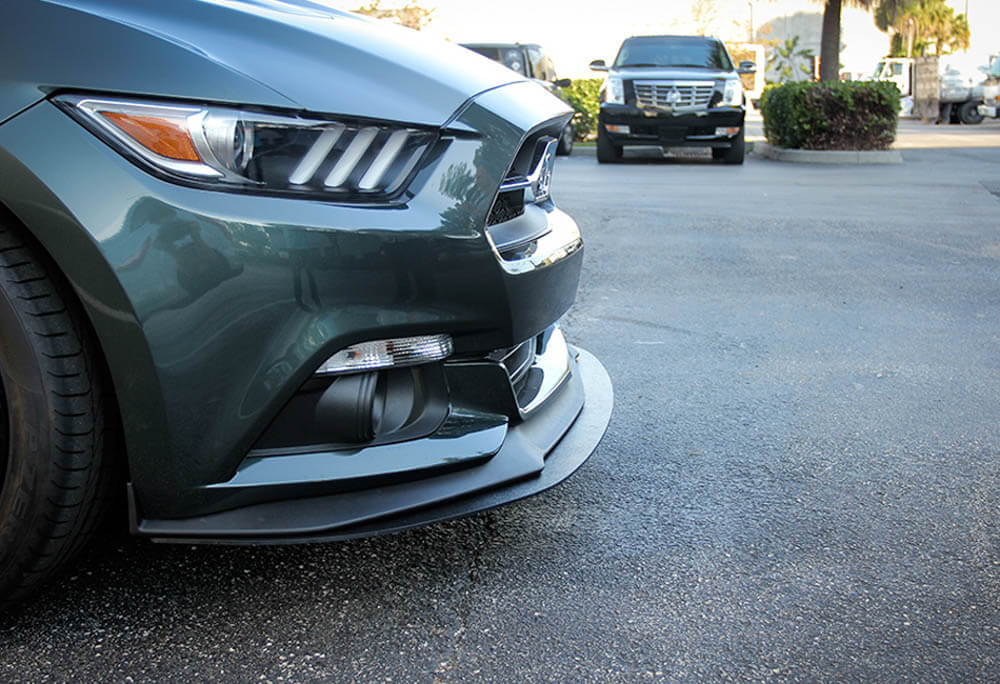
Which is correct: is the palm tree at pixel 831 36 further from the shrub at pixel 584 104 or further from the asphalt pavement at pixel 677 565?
the asphalt pavement at pixel 677 565

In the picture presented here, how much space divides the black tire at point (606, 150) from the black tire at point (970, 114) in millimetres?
18073

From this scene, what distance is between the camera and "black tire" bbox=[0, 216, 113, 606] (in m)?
1.77

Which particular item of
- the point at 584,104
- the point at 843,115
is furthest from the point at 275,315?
the point at 584,104

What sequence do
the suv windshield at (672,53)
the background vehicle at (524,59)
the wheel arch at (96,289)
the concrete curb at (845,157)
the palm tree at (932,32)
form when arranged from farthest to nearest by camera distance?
the palm tree at (932,32), the background vehicle at (524,59), the suv windshield at (672,53), the concrete curb at (845,157), the wheel arch at (96,289)

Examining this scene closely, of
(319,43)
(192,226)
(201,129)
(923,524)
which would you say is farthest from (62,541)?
(923,524)

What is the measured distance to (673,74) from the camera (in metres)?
12.9

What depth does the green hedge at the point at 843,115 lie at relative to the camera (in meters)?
13.3

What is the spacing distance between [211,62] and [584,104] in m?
16.9

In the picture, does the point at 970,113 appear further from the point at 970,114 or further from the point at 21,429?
the point at 21,429

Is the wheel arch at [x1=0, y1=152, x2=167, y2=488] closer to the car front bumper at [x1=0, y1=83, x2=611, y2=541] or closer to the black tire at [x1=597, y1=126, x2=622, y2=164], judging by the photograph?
the car front bumper at [x1=0, y1=83, x2=611, y2=541]

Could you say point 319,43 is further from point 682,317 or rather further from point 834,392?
point 682,317

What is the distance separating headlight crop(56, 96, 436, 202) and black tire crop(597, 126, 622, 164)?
11743 mm

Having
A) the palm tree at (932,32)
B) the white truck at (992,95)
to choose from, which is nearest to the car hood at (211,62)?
the white truck at (992,95)

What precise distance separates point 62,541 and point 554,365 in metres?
1.21
